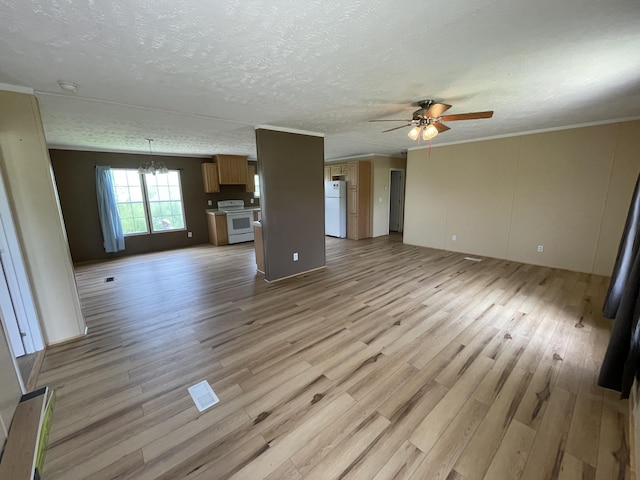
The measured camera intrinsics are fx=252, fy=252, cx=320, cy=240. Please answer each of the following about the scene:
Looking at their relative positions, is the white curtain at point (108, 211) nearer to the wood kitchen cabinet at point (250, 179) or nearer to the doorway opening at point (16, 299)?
the wood kitchen cabinet at point (250, 179)

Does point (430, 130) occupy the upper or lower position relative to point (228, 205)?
upper

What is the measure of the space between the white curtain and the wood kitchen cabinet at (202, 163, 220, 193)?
2.00m

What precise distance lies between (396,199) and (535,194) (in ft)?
13.4

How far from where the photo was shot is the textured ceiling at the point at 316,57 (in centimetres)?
137

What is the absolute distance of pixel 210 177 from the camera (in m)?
6.88

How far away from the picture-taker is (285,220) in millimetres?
4172

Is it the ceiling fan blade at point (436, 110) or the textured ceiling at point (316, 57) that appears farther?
the ceiling fan blade at point (436, 110)

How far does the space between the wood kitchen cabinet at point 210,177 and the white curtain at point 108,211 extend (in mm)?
2001

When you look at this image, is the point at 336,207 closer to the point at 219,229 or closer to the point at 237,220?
the point at 237,220

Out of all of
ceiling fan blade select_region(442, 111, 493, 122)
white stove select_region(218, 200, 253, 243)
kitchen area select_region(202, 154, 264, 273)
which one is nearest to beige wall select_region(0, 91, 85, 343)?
ceiling fan blade select_region(442, 111, 493, 122)

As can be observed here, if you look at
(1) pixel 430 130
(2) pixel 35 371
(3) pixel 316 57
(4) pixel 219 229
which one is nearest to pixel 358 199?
(4) pixel 219 229

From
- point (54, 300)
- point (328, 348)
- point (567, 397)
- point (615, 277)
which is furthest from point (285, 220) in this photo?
point (615, 277)

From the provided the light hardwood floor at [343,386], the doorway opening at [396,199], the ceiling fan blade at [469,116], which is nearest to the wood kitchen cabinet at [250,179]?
the doorway opening at [396,199]

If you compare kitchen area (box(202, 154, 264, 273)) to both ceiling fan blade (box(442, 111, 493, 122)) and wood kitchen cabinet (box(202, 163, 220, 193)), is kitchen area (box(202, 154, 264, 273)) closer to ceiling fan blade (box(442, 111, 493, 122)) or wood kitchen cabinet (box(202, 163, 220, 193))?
wood kitchen cabinet (box(202, 163, 220, 193))
